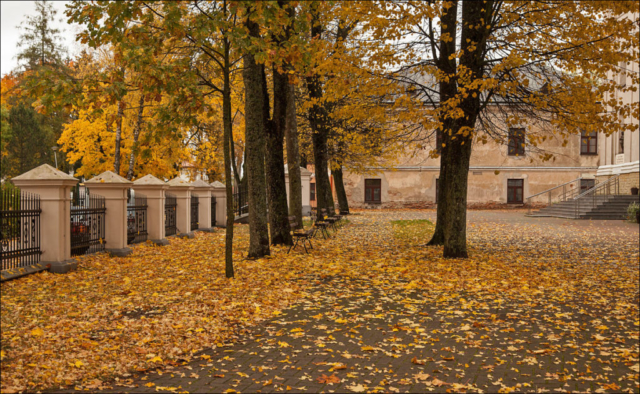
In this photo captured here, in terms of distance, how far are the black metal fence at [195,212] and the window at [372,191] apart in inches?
994

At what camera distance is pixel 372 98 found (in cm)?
1605

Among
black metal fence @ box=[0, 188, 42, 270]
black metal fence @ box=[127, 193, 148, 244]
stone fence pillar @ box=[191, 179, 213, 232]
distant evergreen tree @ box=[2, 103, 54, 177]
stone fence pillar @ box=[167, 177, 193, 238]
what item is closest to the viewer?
black metal fence @ box=[0, 188, 42, 270]

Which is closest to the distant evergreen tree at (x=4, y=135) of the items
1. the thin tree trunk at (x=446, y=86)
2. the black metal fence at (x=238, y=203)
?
the black metal fence at (x=238, y=203)

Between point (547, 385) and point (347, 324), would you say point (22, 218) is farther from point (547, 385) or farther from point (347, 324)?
point (547, 385)

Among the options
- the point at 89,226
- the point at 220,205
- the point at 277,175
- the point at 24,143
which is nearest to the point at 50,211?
the point at 89,226

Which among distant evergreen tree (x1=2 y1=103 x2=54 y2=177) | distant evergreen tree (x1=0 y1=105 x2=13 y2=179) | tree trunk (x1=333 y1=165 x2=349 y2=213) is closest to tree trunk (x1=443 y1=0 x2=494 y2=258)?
tree trunk (x1=333 y1=165 x2=349 y2=213)

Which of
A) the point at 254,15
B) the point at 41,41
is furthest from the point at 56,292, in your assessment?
the point at 41,41

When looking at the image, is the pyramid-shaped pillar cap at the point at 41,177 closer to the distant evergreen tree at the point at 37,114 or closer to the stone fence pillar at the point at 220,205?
the stone fence pillar at the point at 220,205

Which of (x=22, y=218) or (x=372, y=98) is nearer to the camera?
(x=22, y=218)

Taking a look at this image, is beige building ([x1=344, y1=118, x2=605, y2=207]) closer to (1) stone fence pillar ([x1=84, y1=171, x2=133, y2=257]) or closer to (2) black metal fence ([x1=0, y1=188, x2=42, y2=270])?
(1) stone fence pillar ([x1=84, y1=171, x2=133, y2=257])

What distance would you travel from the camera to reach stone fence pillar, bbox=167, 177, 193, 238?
19.2m

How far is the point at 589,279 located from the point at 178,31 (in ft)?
28.3

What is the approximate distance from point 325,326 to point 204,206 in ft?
51.4

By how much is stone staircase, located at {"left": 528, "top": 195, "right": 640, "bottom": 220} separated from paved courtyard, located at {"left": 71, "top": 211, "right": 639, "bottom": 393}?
68.5ft
